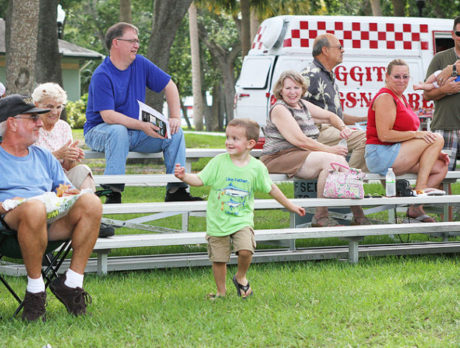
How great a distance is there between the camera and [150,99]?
535 inches

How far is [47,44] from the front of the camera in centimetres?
1310

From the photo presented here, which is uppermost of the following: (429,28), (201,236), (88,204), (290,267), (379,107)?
(429,28)

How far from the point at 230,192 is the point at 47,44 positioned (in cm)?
924

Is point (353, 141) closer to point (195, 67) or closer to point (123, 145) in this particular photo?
point (123, 145)

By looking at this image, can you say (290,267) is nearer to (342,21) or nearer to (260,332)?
(260,332)

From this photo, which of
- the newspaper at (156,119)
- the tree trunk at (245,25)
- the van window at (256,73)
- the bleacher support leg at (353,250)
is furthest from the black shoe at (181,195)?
the tree trunk at (245,25)

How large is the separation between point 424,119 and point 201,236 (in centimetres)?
879

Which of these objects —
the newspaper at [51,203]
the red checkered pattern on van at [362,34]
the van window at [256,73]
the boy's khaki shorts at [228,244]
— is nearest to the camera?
the newspaper at [51,203]

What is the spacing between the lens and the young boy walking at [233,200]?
4719 millimetres

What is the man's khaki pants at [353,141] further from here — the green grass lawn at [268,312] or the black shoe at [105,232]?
the black shoe at [105,232]

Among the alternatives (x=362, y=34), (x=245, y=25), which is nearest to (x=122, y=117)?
(x=362, y=34)

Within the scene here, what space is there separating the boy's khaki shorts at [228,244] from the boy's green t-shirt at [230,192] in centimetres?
3

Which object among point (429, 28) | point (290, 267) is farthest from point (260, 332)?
point (429, 28)

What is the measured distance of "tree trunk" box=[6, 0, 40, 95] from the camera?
9.31 meters
